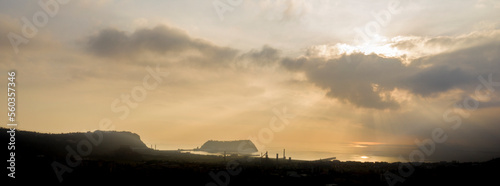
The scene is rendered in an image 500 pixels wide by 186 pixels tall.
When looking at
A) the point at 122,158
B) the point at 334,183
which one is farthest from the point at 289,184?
the point at 122,158

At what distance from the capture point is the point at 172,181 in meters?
33.8

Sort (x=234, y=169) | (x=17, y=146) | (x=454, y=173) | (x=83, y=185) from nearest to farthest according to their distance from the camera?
1. (x=83, y=185)
2. (x=454, y=173)
3. (x=234, y=169)
4. (x=17, y=146)

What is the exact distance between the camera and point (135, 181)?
1308 inches

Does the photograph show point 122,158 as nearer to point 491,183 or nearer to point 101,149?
point 101,149

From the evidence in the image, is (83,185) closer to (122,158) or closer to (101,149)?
(122,158)

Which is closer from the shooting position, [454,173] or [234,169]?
[454,173]

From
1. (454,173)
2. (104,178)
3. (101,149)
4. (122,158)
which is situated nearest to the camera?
(104,178)

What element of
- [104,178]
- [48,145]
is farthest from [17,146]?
[104,178]

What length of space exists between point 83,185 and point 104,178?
2582mm

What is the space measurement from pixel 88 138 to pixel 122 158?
2996cm

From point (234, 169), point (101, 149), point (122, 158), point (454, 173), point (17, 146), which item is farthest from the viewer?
point (101, 149)

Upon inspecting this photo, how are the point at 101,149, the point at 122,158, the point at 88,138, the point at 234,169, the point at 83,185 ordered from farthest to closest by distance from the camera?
the point at 88,138 < the point at 101,149 < the point at 122,158 < the point at 234,169 < the point at 83,185

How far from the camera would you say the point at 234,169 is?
42.2 metres

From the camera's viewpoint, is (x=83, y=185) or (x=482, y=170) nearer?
(x=83, y=185)
